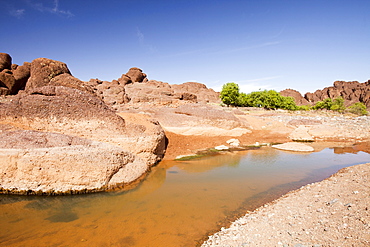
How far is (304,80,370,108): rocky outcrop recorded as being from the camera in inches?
4912

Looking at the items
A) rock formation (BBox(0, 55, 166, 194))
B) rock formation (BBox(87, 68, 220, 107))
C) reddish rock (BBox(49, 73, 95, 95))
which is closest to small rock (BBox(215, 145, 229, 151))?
rock formation (BBox(0, 55, 166, 194))

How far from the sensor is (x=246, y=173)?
8875mm

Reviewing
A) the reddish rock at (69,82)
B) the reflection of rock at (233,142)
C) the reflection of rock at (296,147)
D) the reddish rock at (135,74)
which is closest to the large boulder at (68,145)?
the reddish rock at (69,82)

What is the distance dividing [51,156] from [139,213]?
133 inches

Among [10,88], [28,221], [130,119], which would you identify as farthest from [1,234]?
[10,88]

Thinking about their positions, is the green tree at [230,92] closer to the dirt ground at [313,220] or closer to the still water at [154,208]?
the still water at [154,208]

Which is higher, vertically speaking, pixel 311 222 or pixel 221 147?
pixel 221 147

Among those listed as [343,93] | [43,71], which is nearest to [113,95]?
[43,71]

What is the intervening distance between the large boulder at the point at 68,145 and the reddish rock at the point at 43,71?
261 centimetres

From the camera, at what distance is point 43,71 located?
35.2 ft

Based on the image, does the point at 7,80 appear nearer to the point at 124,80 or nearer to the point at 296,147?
the point at 296,147

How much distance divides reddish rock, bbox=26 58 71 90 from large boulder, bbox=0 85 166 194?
103 inches

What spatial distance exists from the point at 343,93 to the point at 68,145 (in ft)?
585

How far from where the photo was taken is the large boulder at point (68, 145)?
20.2ft
